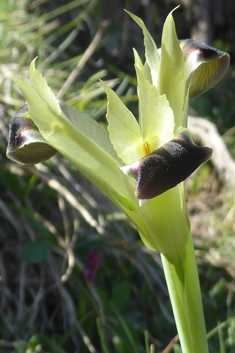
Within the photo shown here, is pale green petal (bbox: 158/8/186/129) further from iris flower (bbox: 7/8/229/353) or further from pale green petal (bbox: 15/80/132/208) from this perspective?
pale green petal (bbox: 15/80/132/208)

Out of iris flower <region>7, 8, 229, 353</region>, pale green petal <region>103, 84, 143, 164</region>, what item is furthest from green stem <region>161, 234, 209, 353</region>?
pale green petal <region>103, 84, 143, 164</region>

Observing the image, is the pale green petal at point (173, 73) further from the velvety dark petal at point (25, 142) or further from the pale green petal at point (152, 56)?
the velvety dark petal at point (25, 142)

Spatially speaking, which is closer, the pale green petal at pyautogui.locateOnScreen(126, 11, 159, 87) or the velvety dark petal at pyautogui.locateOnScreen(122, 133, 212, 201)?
the velvety dark petal at pyautogui.locateOnScreen(122, 133, 212, 201)

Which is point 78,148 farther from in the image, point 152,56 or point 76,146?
point 152,56

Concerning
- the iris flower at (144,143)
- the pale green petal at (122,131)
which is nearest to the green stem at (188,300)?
the iris flower at (144,143)

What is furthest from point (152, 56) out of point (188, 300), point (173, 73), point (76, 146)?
point (188, 300)

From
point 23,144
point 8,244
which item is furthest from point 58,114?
point 8,244

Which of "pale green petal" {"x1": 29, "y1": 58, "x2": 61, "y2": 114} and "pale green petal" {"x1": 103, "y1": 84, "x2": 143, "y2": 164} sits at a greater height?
"pale green petal" {"x1": 29, "y1": 58, "x2": 61, "y2": 114}
